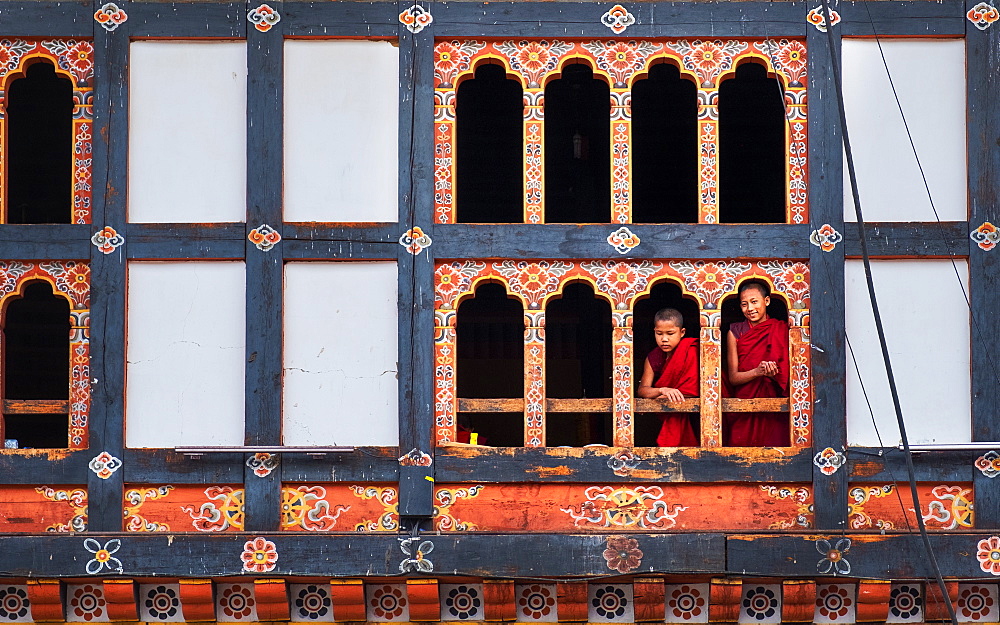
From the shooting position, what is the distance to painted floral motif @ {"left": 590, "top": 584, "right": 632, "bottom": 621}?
930 centimetres

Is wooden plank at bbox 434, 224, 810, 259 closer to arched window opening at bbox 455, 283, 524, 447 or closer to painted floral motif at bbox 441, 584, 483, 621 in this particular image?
painted floral motif at bbox 441, 584, 483, 621

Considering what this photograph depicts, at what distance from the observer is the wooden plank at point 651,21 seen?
31.7 feet

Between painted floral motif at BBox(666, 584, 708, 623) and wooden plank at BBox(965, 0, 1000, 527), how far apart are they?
1.74 m

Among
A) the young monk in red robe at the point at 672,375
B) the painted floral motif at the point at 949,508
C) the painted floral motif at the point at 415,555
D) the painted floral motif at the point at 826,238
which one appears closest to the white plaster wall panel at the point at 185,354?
the painted floral motif at the point at 415,555

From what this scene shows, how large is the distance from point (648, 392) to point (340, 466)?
6.67 ft

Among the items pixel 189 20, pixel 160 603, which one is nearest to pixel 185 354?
pixel 160 603

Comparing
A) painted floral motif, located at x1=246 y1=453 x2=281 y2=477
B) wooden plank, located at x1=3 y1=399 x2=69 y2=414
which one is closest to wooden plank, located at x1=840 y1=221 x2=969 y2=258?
painted floral motif, located at x1=246 y1=453 x2=281 y2=477

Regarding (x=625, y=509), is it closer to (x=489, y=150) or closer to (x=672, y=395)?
(x=672, y=395)

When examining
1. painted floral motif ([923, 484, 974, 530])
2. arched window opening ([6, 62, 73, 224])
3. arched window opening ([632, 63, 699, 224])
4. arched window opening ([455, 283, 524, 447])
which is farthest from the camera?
arched window opening ([455, 283, 524, 447])

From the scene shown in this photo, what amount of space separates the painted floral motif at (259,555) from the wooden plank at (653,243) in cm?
206

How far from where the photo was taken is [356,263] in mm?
9500

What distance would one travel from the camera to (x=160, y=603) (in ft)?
30.7

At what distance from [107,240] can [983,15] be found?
5713 millimetres

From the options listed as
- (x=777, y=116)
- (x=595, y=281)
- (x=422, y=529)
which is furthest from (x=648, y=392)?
(x=777, y=116)
